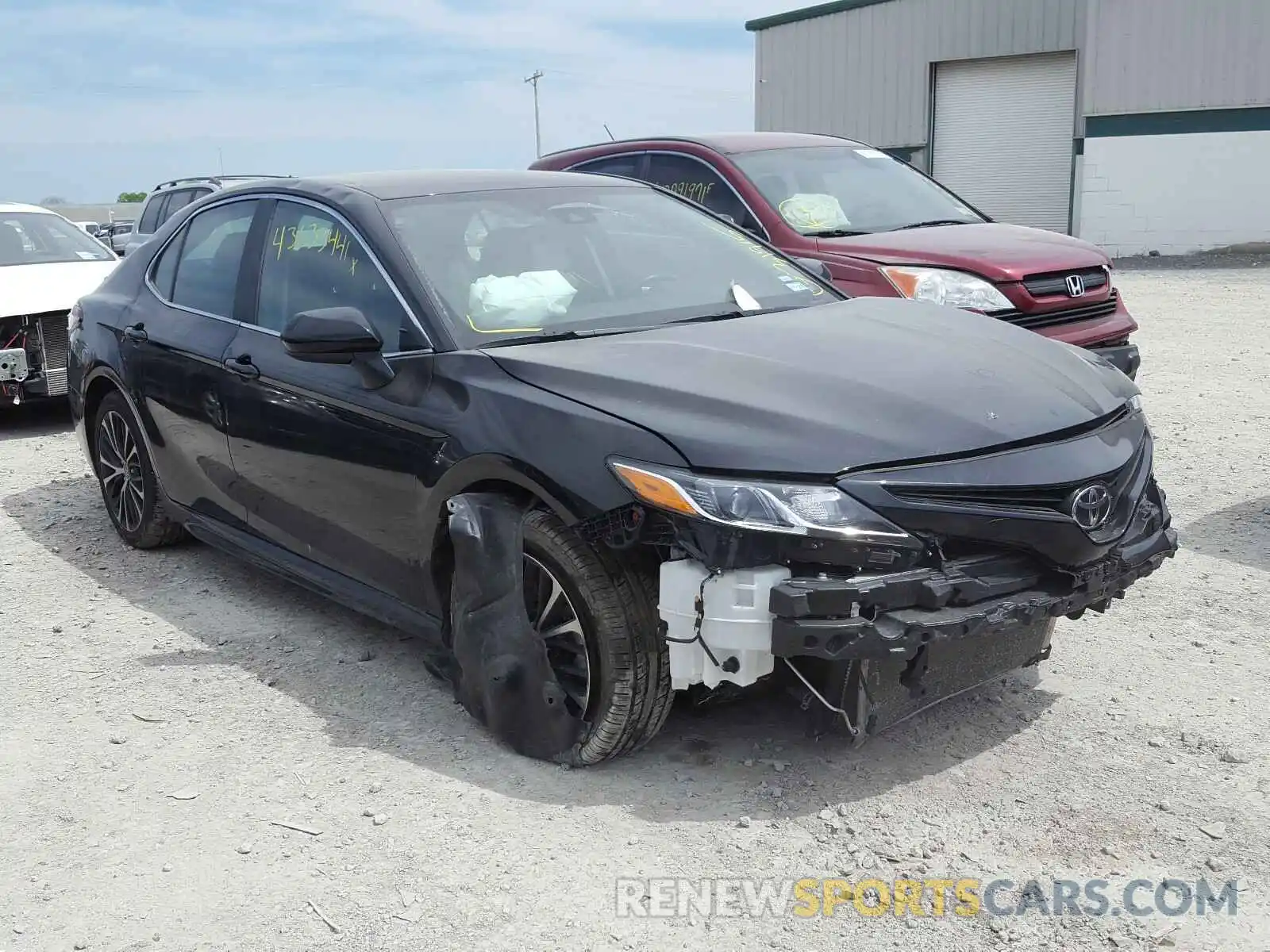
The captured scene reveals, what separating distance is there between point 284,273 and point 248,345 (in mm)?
286

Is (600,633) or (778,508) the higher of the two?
(778,508)

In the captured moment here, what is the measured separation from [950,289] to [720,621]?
407 cm

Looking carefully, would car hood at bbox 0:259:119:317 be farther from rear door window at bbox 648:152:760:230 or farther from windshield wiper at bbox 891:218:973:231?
windshield wiper at bbox 891:218:973:231

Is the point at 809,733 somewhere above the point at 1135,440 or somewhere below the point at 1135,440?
below

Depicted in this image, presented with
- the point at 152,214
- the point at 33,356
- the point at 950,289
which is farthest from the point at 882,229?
the point at 152,214

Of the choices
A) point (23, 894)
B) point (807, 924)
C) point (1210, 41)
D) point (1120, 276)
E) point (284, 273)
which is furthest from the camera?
point (1210, 41)

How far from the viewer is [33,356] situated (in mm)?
8367

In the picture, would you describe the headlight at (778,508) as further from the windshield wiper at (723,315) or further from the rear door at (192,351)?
the rear door at (192,351)

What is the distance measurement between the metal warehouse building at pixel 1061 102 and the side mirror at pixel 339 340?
69.3 ft

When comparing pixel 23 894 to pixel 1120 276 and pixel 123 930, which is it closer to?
pixel 123 930

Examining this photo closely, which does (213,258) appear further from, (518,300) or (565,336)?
(565,336)

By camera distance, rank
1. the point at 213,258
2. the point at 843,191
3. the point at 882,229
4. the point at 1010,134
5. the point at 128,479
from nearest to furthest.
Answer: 1. the point at 213,258
2. the point at 128,479
3. the point at 882,229
4. the point at 843,191
5. the point at 1010,134

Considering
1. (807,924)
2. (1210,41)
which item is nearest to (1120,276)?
(1210,41)

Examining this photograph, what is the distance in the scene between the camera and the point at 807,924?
286 cm
